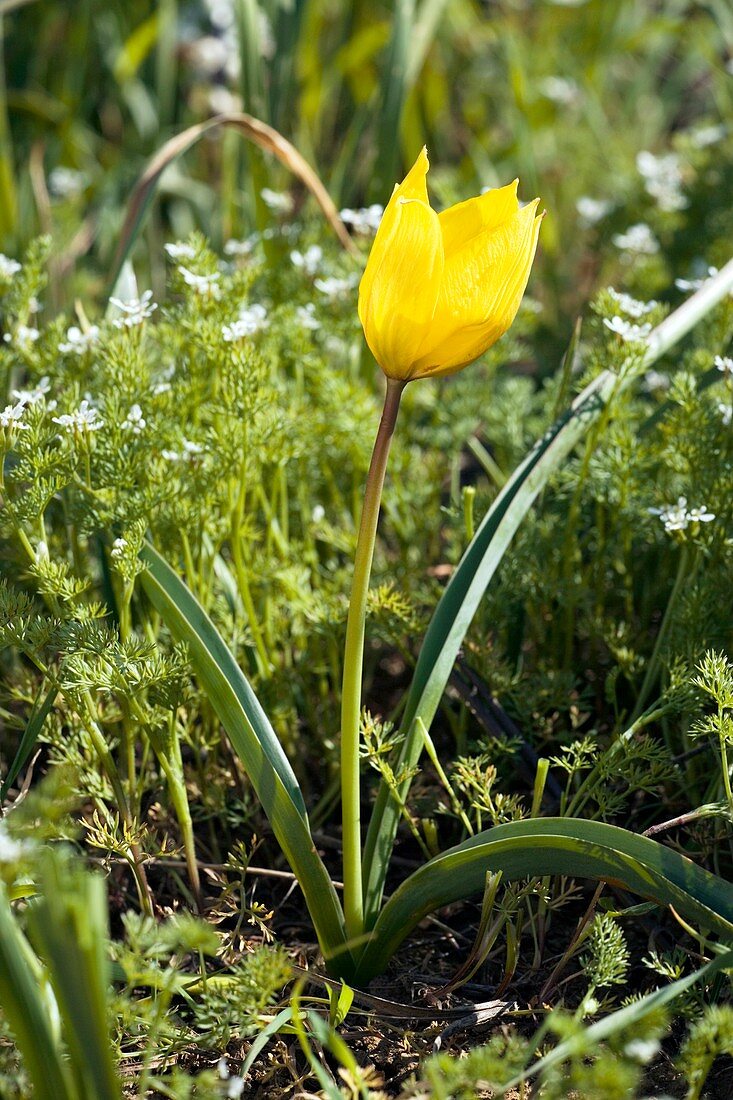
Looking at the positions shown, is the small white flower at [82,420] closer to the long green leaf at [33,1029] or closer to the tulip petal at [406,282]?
the tulip petal at [406,282]

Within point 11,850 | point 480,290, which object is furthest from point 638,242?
point 11,850

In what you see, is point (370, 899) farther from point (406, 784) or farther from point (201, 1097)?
point (201, 1097)

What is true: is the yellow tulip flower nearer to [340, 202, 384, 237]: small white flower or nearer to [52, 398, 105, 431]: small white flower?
[52, 398, 105, 431]: small white flower

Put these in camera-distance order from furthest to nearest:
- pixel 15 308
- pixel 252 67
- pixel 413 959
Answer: pixel 252 67, pixel 15 308, pixel 413 959

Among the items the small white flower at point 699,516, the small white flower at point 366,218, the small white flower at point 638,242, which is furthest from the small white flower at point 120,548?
the small white flower at point 638,242

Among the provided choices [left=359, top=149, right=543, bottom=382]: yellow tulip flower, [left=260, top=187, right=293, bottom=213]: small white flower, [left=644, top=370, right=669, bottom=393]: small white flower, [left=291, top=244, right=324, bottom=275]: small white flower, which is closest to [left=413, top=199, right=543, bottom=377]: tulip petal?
[left=359, top=149, right=543, bottom=382]: yellow tulip flower

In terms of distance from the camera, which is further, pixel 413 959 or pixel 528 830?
pixel 413 959

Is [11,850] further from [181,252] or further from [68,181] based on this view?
[68,181]

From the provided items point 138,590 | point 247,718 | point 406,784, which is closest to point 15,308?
point 138,590
